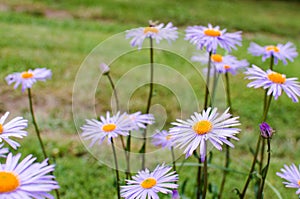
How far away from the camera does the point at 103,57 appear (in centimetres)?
434

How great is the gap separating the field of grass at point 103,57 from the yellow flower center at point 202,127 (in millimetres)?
802

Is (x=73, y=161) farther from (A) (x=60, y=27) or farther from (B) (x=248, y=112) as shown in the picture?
(A) (x=60, y=27)

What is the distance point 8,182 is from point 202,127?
1.44ft

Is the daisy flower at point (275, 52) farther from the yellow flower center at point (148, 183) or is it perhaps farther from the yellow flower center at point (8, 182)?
the yellow flower center at point (8, 182)

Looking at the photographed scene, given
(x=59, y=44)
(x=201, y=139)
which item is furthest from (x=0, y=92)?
(x=201, y=139)

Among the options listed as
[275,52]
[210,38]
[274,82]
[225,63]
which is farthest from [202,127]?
[275,52]

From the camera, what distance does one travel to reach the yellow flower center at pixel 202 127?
102 centimetres

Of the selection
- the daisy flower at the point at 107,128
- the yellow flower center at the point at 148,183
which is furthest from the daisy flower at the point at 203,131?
the daisy flower at the point at 107,128

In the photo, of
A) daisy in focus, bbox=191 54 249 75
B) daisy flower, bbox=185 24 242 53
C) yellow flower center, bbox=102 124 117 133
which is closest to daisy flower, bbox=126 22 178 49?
daisy flower, bbox=185 24 242 53

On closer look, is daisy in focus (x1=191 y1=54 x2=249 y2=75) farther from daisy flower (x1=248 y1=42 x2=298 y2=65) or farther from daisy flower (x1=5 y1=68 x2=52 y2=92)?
daisy flower (x1=5 y1=68 x2=52 y2=92)

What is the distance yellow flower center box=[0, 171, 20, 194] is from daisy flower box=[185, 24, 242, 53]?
0.81 meters

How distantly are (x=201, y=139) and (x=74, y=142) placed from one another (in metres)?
2.07

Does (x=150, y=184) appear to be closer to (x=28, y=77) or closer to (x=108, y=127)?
(x=108, y=127)

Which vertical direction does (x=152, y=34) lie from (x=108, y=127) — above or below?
above
